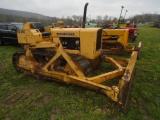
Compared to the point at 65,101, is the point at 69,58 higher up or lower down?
higher up

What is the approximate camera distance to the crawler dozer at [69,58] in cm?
429

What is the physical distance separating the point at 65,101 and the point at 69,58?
1.11 m

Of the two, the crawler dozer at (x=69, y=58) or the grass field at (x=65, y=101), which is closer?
the grass field at (x=65, y=101)

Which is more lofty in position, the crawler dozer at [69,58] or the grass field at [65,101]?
the crawler dozer at [69,58]

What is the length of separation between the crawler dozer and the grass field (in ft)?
0.85

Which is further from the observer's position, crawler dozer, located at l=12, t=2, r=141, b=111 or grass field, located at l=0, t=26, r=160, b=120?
crawler dozer, located at l=12, t=2, r=141, b=111

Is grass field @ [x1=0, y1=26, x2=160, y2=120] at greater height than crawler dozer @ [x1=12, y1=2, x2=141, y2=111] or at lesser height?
lesser

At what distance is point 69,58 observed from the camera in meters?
4.47

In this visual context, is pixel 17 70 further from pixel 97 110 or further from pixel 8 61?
pixel 97 110

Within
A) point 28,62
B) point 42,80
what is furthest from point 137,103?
point 28,62

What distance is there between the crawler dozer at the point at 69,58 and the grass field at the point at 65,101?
259mm

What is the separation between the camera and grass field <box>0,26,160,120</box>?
3482mm

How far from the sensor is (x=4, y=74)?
19.2 ft

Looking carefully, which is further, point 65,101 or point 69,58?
point 69,58
